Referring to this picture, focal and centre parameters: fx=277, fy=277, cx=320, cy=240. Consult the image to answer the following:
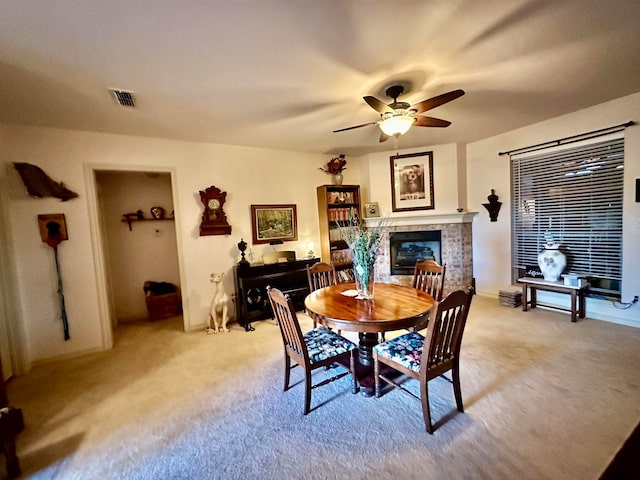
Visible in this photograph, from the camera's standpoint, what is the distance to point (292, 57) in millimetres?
1947

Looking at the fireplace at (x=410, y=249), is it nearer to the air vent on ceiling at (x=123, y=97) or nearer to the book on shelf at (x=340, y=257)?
the book on shelf at (x=340, y=257)

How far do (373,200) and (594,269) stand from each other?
3.07 metres

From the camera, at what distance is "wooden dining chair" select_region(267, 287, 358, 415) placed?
1.89 m

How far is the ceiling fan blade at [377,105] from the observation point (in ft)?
6.88

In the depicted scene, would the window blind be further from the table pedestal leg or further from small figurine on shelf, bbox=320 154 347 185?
Answer: the table pedestal leg

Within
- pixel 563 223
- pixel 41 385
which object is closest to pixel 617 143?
pixel 563 223

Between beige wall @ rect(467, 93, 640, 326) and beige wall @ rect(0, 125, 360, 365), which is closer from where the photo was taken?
beige wall @ rect(0, 125, 360, 365)

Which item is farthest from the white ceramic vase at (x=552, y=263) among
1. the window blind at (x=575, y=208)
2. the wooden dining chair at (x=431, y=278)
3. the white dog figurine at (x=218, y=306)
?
the white dog figurine at (x=218, y=306)

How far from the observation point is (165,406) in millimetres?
2129

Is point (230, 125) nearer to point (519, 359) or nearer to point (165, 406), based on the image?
point (165, 406)

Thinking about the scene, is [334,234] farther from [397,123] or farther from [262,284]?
[397,123]

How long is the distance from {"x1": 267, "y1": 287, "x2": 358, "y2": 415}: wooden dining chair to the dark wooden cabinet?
1.64 meters

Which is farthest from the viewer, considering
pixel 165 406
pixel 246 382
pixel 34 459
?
pixel 246 382

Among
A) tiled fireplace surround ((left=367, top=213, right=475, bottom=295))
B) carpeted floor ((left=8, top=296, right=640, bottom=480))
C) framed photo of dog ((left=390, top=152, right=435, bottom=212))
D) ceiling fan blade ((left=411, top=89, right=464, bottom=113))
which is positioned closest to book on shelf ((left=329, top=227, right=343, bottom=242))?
tiled fireplace surround ((left=367, top=213, right=475, bottom=295))
